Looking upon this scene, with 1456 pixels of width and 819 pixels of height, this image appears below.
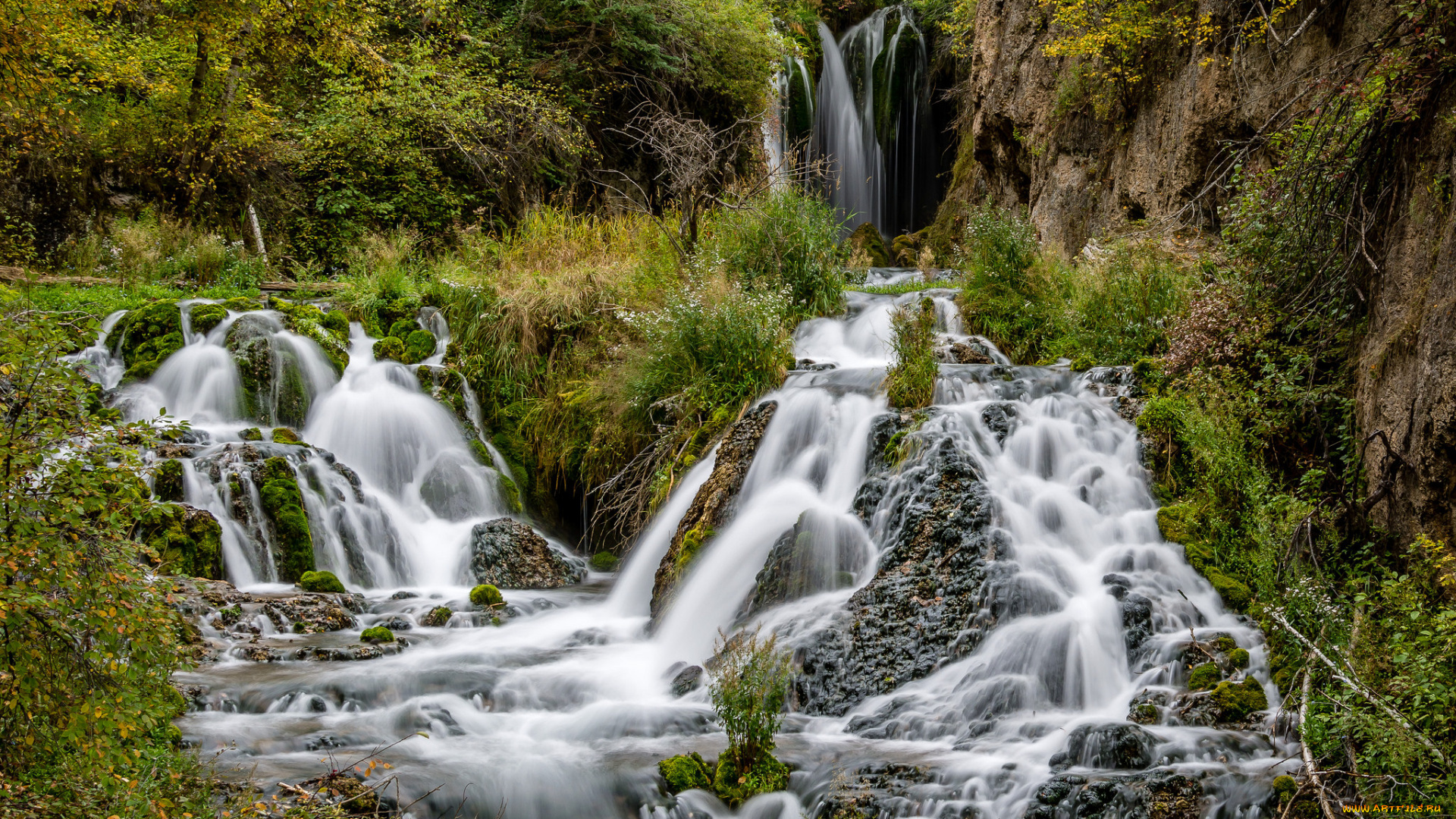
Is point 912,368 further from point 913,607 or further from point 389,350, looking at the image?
point 389,350

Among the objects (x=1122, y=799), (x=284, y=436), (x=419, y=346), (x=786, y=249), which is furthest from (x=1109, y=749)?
(x=419, y=346)

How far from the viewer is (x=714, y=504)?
296 inches

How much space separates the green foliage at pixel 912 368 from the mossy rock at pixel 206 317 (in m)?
7.55

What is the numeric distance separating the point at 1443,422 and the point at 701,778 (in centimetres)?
421

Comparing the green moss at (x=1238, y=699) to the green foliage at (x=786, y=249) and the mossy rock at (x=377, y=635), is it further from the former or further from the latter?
the green foliage at (x=786, y=249)

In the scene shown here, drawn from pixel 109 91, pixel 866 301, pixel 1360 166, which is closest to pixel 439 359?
pixel 866 301

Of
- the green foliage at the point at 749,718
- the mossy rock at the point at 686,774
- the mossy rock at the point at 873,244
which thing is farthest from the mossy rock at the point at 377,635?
the mossy rock at the point at 873,244

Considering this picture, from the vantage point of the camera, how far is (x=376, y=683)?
19.4 ft

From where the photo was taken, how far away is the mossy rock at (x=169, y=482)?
813 centimetres

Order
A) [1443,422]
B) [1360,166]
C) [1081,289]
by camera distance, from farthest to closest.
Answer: [1081,289]
[1360,166]
[1443,422]

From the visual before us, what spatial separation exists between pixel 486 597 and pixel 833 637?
3481 mm

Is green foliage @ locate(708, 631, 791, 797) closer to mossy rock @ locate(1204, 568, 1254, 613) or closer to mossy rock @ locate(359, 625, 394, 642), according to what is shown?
mossy rock @ locate(1204, 568, 1254, 613)

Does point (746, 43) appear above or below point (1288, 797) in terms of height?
above

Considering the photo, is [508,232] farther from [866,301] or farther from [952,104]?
[952,104]
